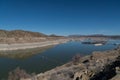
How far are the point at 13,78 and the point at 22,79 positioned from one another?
2580 mm

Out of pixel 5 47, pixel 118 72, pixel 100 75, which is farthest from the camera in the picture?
pixel 5 47

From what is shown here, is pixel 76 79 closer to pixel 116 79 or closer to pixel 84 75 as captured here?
pixel 84 75

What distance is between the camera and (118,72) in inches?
481

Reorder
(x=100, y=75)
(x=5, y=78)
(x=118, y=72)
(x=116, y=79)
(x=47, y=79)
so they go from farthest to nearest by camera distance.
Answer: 1. (x=5, y=78)
2. (x=47, y=79)
3. (x=100, y=75)
4. (x=118, y=72)
5. (x=116, y=79)

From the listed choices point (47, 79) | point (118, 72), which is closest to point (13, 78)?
point (47, 79)

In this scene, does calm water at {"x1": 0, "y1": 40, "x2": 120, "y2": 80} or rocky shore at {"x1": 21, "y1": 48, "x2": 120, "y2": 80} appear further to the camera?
calm water at {"x1": 0, "y1": 40, "x2": 120, "y2": 80}

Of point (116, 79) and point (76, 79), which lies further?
point (76, 79)

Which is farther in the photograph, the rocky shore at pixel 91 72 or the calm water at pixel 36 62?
the calm water at pixel 36 62

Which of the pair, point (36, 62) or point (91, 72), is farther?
point (36, 62)

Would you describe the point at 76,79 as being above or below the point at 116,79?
below

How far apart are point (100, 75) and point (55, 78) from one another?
679cm

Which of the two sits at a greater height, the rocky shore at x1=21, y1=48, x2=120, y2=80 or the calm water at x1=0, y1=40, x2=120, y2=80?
the rocky shore at x1=21, y1=48, x2=120, y2=80

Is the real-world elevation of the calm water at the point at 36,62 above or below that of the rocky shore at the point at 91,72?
below

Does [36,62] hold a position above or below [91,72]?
below
